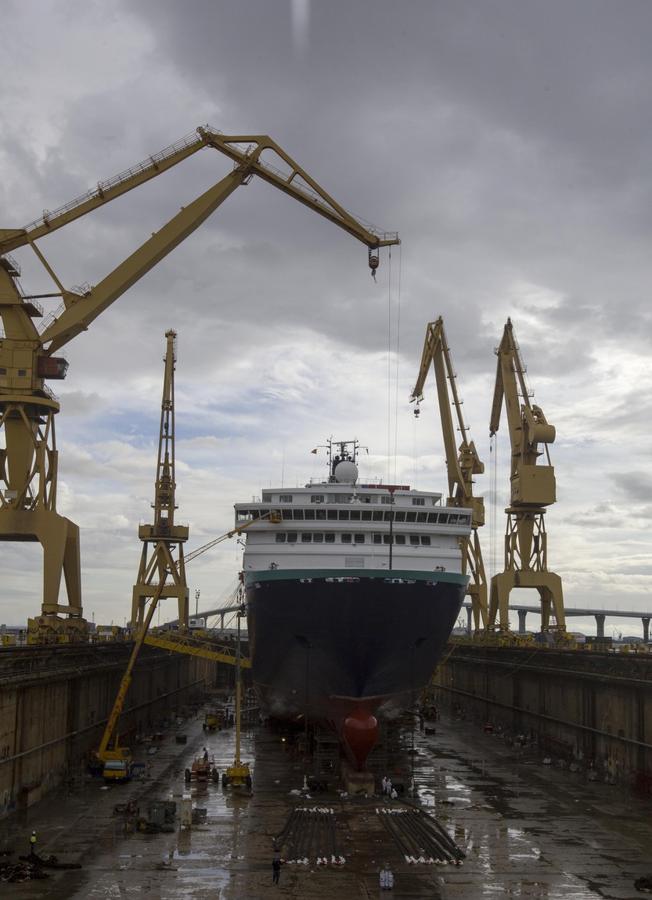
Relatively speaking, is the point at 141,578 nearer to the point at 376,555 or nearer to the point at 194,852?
the point at 376,555

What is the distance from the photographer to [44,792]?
39.9 m

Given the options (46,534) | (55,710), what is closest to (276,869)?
(55,710)

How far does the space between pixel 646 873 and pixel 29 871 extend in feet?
58.8

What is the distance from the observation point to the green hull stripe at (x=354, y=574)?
4319cm

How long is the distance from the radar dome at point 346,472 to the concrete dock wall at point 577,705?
15769 millimetres

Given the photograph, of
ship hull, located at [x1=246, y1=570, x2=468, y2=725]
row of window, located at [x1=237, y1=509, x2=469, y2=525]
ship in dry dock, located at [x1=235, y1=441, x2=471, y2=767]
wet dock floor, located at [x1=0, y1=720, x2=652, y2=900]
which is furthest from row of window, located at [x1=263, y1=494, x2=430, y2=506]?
wet dock floor, located at [x1=0, y1=720, x2=652, y2=900]

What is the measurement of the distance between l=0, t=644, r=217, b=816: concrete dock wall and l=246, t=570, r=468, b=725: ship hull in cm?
1015

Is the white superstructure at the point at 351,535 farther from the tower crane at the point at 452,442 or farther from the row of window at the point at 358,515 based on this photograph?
the tower crane at the point at 452,442

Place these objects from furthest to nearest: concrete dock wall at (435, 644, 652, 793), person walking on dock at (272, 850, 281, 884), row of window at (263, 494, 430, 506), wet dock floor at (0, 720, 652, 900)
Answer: row of window at (263, 494, 430, 506)
concrete dock wall at (435, 644, 652, 793)
person walking on dock at (272, 850, 281, 884)
wet dock floor at (0, 720, 652, 900)

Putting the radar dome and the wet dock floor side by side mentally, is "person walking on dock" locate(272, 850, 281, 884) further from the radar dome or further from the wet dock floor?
the radar dome

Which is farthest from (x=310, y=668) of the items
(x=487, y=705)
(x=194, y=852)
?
(x=487, y=705)

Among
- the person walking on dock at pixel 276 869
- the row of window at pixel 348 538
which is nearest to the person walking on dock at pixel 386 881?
the person walking on dock at pixel 276 869

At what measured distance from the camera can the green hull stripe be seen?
→ 43.2 metres

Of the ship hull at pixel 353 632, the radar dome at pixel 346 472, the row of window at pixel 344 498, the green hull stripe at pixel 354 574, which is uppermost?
the radar dome at pixel 346 472
